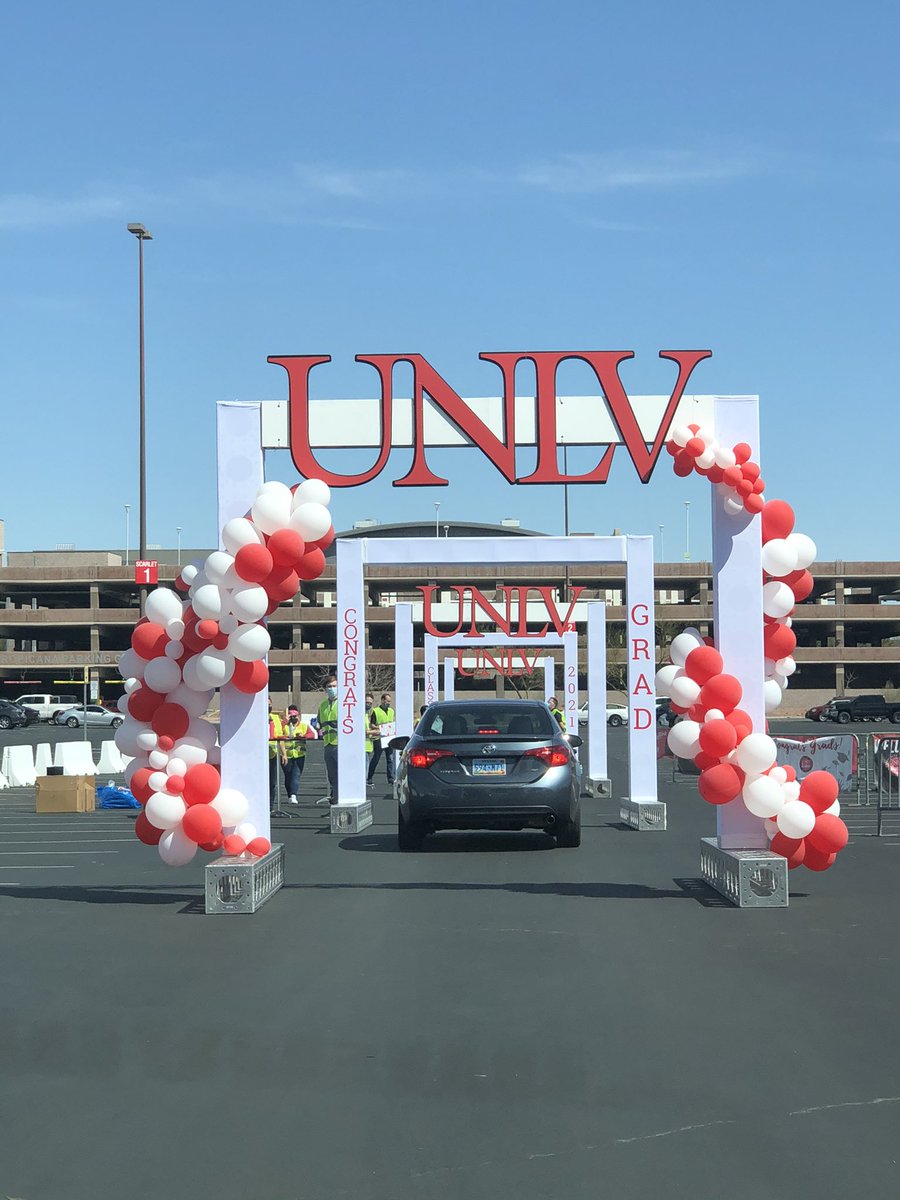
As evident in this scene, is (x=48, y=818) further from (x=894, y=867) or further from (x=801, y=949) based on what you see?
(x=801, y=949)

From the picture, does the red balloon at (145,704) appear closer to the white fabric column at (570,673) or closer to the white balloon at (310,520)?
the white balloon at (310,520)

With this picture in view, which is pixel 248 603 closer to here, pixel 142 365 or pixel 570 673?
pixel 570 673

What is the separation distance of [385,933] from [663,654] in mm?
91441

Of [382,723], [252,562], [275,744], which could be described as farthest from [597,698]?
[252,562]

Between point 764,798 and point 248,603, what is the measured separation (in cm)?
426

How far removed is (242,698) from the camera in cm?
1262

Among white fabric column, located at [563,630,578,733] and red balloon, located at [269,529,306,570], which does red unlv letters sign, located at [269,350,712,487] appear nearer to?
red balloon, located at [269,529,306,570]

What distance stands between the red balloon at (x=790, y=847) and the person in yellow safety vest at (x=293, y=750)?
13.7m

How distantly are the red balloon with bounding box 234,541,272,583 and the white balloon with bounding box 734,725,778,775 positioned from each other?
3.96 m

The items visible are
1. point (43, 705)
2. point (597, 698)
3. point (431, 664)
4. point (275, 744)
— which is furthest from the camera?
point (43, 705)

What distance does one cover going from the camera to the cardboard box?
2473cm

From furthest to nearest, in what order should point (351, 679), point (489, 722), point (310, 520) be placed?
point (351, 679) → point (489, 722) → point (310, 520)

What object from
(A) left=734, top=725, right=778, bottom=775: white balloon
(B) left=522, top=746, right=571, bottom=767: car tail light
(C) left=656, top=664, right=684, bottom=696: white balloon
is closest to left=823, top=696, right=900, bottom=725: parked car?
(B) left=522, top=746, right=571, bottom=767: car tail light

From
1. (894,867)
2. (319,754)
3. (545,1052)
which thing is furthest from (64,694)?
(545,1052)
